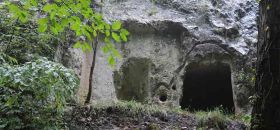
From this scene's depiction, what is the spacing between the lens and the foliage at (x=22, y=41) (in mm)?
6438

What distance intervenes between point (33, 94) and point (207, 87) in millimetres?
7386

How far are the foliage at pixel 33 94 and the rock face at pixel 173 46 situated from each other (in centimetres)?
426

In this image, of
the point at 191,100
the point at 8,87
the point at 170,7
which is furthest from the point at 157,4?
the point at 8,87

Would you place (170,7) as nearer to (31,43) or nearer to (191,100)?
(191,100)

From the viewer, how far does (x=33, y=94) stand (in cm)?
455

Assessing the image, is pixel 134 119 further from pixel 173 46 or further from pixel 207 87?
pixel 207 87

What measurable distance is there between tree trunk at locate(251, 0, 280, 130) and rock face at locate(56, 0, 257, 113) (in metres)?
5.16

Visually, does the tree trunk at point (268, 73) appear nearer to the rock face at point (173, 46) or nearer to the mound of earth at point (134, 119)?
the mound of earth at point (134, 119)

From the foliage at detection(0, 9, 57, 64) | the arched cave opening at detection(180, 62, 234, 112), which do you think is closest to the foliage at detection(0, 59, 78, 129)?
the foliage at detection(0, 9, 57, 64)

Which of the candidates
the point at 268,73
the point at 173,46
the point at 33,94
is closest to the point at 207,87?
the point at 173,46

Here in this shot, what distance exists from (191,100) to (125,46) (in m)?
2.91

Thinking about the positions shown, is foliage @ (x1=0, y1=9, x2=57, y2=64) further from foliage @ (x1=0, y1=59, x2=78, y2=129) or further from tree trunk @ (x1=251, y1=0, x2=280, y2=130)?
tree trunk @ (x1=251, y1=0, x2=280, y2=130)

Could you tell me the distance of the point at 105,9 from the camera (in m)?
9.64

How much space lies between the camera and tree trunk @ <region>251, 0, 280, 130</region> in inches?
139
